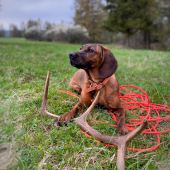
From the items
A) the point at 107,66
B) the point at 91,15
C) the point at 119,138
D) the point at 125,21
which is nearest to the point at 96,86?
the point at 107,66

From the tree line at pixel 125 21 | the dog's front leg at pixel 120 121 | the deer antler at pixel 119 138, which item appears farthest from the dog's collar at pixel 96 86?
the tree line at pixel 125 21

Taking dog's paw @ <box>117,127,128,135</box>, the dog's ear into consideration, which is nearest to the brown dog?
the dog's ear

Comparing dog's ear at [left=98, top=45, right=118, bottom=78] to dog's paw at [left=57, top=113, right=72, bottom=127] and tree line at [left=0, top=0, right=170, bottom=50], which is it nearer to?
dog's paw at [left=57, top=113, right=72, bottom=127]

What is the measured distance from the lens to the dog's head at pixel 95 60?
2.18 meters

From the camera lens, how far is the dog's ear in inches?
86.7

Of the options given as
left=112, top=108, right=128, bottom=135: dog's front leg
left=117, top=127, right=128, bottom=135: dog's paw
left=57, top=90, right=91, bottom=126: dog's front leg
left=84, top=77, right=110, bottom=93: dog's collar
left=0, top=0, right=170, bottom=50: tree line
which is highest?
left=0, top=0, right=170, bottom=50: tree line

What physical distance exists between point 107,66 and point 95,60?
20 cm

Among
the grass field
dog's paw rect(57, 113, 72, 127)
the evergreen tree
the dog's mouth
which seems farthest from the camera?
the evergreen tree

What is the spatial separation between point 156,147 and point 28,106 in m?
1.84

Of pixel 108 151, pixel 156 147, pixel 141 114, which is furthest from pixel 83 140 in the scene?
pixel 141 114

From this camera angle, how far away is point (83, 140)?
1656mm

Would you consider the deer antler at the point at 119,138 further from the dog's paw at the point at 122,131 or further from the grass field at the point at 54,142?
the dog's paw at the point at 122,131

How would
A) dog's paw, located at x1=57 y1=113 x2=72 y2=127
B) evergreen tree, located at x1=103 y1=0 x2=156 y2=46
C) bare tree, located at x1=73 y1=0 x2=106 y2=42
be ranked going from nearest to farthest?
dog's paw, located at x1=57 y1=113 x2=72 y2=127
evergreen tree, located at x1=103 y1=0 x2=156 y2=46
bare tree, located at x1=73 y1=0 x2=106 y2=42

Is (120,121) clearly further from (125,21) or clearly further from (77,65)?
(125,21)
